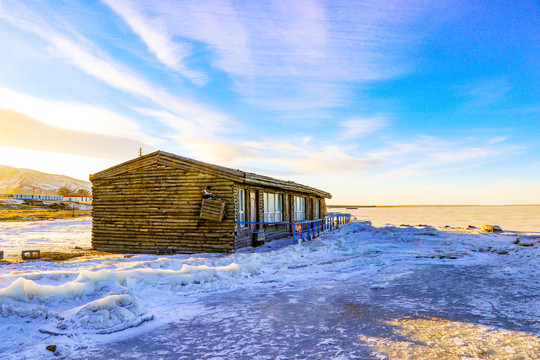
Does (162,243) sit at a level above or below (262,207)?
below

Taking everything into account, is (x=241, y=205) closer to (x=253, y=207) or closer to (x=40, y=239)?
(x=253, y=207)

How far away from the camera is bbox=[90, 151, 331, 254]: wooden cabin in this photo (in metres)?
13.9

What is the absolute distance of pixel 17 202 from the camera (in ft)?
200

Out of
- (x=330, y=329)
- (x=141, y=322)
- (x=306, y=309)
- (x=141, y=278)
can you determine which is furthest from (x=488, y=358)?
(x=141, y=278)

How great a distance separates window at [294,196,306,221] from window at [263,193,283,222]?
8.46 feet

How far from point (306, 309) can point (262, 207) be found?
10.7m

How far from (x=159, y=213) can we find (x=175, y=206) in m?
0.94

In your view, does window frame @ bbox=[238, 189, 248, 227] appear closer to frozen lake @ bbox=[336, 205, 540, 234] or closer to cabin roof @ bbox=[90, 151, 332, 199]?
cabin roof @ bbox=[90, 151, 332, 199]

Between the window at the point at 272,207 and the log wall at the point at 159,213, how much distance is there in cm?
394

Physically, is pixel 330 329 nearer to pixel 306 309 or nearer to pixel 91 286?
pixel 306 309

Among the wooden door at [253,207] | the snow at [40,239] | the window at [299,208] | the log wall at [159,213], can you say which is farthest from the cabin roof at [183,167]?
the window at [299,208]

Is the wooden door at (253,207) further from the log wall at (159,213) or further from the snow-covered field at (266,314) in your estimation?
the snow-covered field at (266,314)

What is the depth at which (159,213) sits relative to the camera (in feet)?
49.1

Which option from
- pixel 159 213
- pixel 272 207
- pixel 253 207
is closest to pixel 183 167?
pixel 159 213
